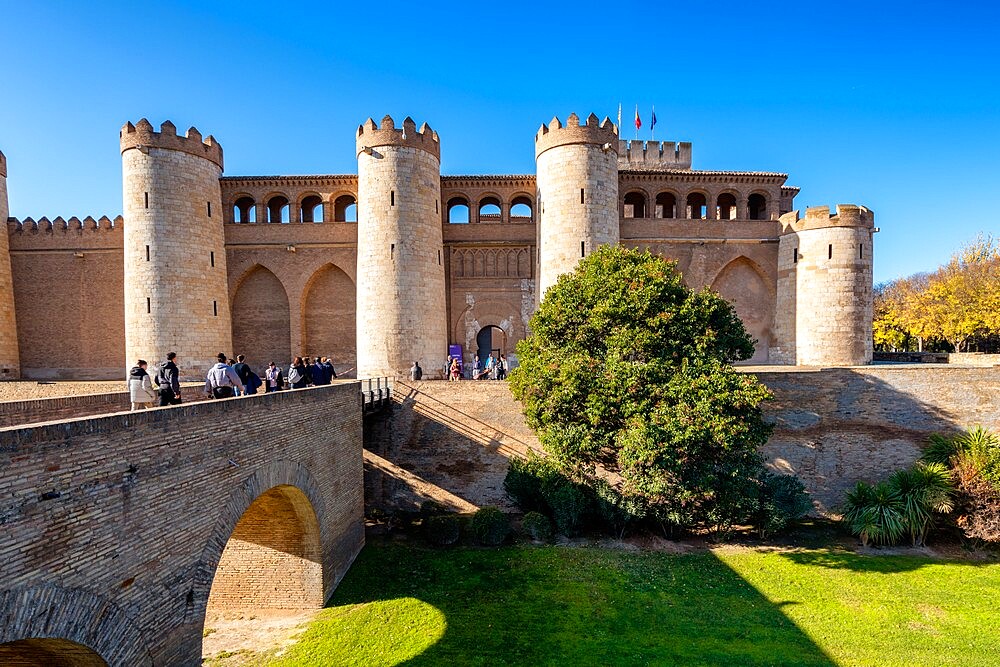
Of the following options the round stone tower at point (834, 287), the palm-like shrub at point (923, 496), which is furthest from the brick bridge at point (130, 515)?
the round stone tower at point (834, 287)

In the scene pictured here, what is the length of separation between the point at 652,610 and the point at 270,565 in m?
9.10

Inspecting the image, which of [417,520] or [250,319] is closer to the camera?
[417,520]

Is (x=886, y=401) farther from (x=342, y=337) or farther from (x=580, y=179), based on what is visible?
(x=342, y=337)

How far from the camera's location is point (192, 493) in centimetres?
695

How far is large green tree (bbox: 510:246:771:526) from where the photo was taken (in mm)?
12508

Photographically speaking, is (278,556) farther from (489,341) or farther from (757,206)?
(757,206)

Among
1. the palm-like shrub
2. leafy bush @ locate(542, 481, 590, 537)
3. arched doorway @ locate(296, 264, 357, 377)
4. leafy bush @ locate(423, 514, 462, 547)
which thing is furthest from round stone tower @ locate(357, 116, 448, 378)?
the palm-like shrub

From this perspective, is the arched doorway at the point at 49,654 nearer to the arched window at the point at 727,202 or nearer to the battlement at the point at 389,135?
the battlement at the point at 389,135

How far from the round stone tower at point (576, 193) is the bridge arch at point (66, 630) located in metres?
17.4

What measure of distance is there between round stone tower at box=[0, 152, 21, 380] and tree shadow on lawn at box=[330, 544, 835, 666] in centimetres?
2039

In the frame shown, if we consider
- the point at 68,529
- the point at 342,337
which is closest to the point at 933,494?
the point at 68,529

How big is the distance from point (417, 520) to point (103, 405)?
10130 millimetres

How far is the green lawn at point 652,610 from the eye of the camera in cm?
959

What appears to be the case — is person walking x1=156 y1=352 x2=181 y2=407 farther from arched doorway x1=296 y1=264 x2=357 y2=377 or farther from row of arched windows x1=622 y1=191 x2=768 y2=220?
row of arched windows x1=622 y1=191 x2=768 y2=220
